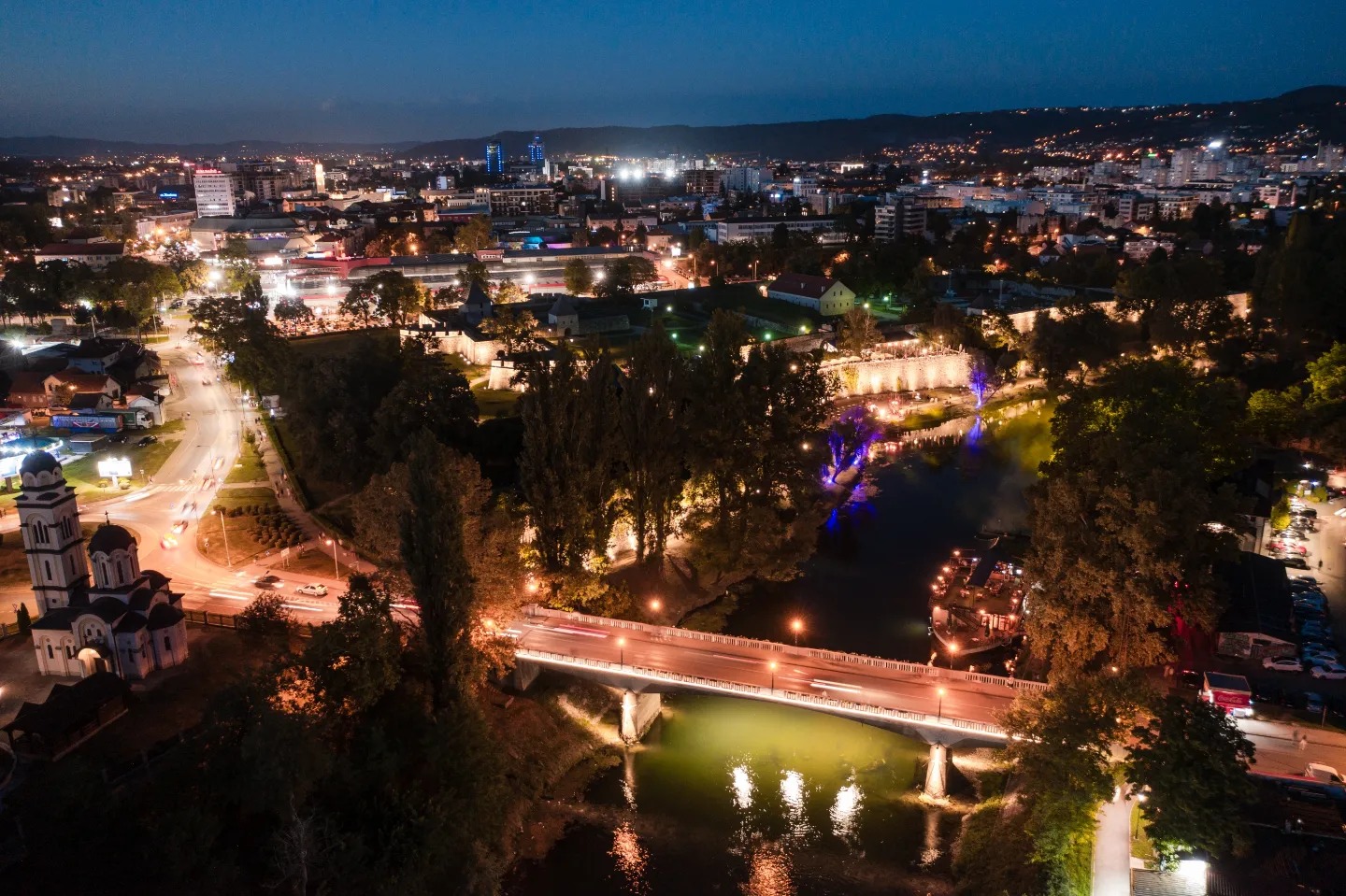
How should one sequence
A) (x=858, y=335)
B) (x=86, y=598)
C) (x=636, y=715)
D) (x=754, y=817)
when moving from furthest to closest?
(x=858, y=335), (x=636, y=715), (x=86, y=598), (x=754, y=817)

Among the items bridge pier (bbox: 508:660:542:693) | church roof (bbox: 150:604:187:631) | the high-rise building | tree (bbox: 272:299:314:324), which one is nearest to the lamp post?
church roof (bbox: 150:604:187:631)

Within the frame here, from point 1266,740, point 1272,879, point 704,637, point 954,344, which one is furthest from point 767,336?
point 1272,879

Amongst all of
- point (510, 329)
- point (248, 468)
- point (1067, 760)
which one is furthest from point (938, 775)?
point (510, 329)

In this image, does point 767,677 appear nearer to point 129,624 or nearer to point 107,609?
point 129,624

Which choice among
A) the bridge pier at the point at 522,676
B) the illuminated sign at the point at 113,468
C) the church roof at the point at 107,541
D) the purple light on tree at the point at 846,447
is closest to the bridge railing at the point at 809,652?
the bridge pier at the point at 522,676

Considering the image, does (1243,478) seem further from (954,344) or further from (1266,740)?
(954,344)

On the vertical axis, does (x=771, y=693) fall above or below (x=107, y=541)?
below
